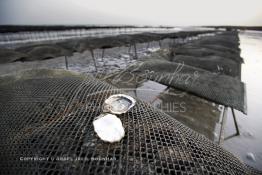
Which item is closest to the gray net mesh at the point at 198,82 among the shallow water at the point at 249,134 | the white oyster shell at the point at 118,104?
the shallow water at the point at 249,134

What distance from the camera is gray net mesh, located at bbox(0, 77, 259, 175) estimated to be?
1341 millimetres

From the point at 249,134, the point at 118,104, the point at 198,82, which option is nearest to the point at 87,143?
the point at 118,104

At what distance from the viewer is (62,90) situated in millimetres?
2244

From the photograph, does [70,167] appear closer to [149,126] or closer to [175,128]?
[149,126]

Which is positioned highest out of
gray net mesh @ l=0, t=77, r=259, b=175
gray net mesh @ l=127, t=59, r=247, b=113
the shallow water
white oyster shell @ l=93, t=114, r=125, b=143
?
white oyster shell @ l=93, t=114, r=125, b=143

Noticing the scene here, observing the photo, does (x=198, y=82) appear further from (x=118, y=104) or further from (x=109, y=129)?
(x=109, y=129)

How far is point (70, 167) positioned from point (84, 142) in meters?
0.21

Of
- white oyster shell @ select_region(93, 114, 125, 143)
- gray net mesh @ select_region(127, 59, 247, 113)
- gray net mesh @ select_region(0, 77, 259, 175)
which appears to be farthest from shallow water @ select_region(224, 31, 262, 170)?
white oyster shell @ select_region(93, 114, 125, 143)

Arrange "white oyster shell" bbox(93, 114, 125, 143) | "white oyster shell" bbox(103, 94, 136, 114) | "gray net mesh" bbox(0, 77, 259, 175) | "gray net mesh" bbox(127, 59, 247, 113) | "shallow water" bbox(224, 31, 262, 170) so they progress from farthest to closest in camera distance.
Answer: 1. "shallow water" bbox(224, 31, 262, 170)
2. "gray net mesh" bbox(127, 59, 247, 113)
3. "white oyster shell" bbox(103, 94, 136, 114)
4. "white oyster shell" bbox(93, 114, 125, 143)
5. "gray net mesh" bbox(0, 77, 259, 175)

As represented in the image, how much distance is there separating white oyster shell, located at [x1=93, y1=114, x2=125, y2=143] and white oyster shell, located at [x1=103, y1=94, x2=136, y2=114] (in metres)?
0.18

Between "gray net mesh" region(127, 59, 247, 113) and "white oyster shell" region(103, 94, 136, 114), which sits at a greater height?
"white oyster shell" region(103, 94, 136, 114)

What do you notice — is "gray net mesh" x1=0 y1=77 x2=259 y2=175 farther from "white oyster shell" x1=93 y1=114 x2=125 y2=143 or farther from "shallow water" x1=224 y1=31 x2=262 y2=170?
"shallow water" x1=224 y1=31 x2=262 y2=170

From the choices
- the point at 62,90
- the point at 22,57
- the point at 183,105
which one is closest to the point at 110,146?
the point at 62,90

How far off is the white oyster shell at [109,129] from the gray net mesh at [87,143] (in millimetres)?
48
